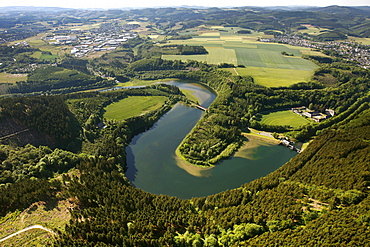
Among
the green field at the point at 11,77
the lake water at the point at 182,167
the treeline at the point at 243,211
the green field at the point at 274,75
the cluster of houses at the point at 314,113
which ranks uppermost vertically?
the green field at the point at 274,75

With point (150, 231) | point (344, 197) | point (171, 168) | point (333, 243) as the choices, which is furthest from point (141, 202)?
point (344, 197)

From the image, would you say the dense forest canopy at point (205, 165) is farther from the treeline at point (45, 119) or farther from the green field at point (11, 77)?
the green field at point (11, 77)

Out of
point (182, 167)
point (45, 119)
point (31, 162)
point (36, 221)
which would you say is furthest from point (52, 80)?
point (36, 221)

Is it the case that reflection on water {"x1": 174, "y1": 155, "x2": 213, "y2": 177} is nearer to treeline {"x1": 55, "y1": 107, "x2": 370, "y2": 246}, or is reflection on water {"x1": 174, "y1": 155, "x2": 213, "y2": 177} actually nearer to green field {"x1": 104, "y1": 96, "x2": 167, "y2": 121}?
treeline {"x1": 55, "y1": 107, "x2": 370, "y2": 246}

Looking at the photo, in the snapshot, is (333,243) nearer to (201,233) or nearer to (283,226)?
(283,226)

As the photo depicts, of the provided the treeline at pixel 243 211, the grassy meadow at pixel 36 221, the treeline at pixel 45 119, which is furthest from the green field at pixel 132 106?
the grassy meadow at pixel 36 221

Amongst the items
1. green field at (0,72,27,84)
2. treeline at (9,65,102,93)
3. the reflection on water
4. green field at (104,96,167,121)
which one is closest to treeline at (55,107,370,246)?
the reflection on water
